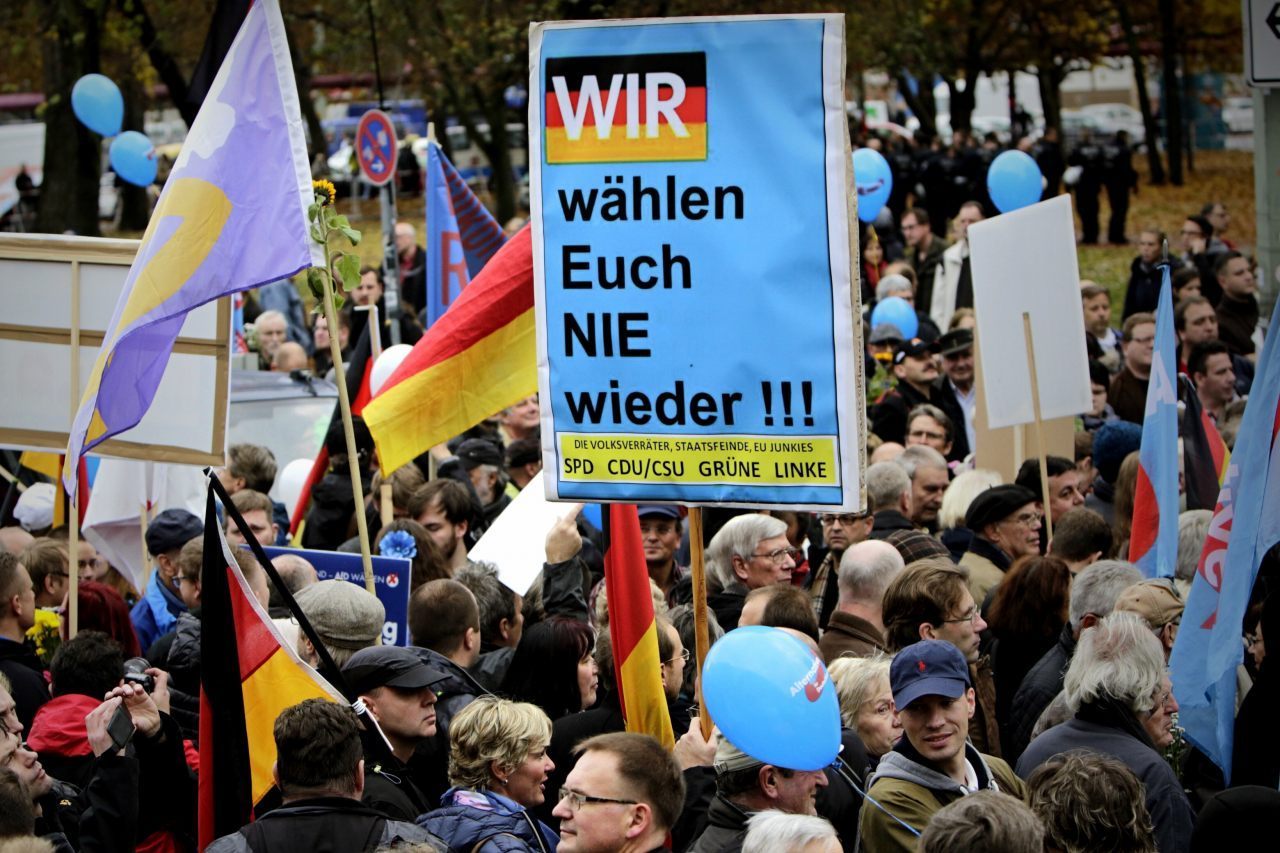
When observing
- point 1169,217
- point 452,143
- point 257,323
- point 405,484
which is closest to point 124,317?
point 405,484

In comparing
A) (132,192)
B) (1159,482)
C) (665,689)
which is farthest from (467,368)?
(132,192)

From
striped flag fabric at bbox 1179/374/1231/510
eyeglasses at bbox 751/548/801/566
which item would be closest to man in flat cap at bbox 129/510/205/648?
eyeglasses at bbox 751/548/801/566

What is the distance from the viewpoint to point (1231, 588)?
5.86 meters

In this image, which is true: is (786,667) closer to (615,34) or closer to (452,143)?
(615,34)

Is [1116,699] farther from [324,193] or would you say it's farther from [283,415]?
[283,415]

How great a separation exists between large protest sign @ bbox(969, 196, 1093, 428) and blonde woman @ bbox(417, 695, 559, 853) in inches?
192

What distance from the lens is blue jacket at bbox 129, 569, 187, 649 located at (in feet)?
25.6

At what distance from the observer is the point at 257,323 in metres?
15.7

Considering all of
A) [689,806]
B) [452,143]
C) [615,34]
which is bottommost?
[689,806]

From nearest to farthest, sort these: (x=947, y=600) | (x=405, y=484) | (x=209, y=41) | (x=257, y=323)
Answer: (x=947, y=600) < (x=209, y=41) < (x=405, y=484) < (x=257, y=323)

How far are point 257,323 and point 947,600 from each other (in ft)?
34.6

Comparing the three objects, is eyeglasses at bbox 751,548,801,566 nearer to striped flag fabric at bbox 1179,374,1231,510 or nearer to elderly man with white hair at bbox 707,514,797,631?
elderly man with white hair at bbox 707,514,797,631

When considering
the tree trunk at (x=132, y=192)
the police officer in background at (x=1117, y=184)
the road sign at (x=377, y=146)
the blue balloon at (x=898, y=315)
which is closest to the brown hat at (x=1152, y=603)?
the blue balloon at (x=898, y=315)

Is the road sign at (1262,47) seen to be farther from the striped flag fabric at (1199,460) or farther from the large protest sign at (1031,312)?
the striped flag fabric at (1199,460)
